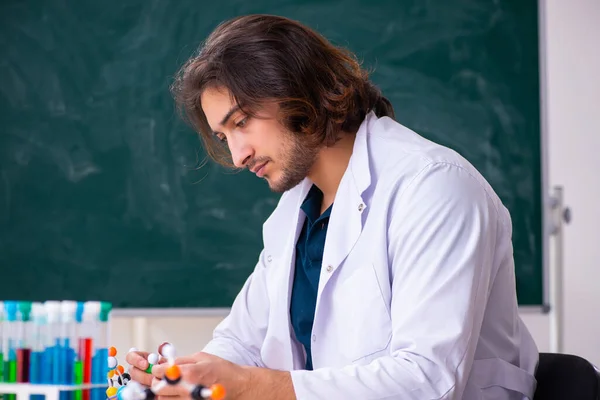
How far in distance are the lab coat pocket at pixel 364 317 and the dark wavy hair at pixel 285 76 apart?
0.35 m

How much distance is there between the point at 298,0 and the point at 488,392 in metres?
1.55

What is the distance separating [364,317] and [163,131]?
1.36 meters

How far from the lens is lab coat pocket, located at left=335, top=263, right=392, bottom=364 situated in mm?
1302

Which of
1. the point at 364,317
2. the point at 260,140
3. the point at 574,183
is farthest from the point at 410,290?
the point at 574,183

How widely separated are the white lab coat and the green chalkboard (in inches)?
33.3

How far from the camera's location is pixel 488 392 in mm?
1281

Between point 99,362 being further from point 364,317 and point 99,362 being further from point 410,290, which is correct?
point 410,290

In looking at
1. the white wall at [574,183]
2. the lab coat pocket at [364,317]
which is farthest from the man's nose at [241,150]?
the white wall at [574,183]

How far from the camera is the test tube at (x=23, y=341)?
61.9 inches

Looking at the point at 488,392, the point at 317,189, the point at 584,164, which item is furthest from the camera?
the point at 584,164

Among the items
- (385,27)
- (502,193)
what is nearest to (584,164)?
(502,193)

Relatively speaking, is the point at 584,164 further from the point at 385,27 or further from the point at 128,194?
the point at 128,194

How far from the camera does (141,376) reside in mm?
1357

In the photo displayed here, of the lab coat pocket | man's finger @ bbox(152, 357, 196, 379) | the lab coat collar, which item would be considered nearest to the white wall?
the lab coat collar
